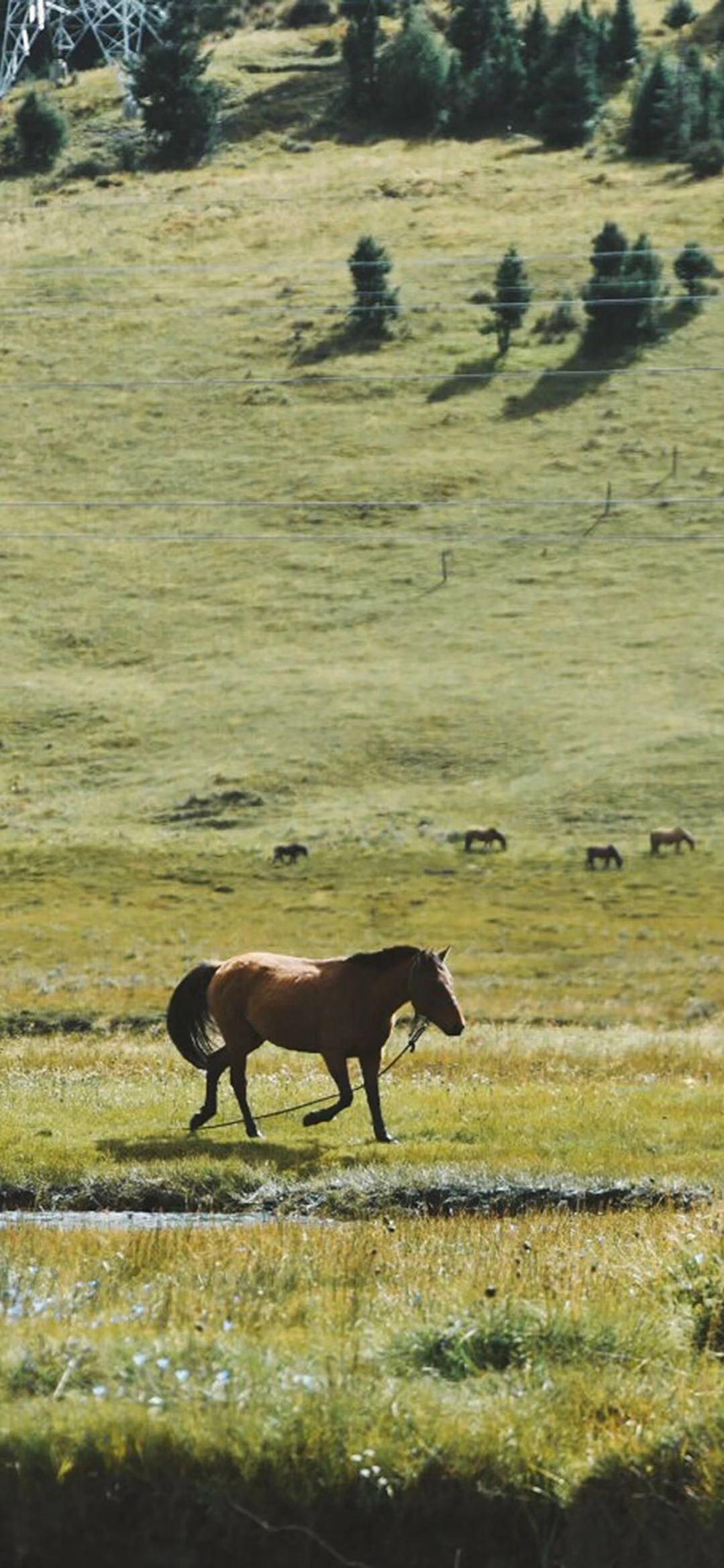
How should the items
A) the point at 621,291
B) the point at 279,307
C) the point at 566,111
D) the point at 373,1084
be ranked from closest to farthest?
the point at 373,1084 → the point at 621,291 → the point at 279,307 → the point at 566,111

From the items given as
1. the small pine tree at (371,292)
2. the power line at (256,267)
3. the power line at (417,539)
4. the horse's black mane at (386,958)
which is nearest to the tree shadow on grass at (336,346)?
the small pine tree at (371,292)

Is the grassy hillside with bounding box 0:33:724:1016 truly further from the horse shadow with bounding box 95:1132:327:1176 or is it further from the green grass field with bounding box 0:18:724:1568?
the horse shadow with bounding box 95:1132:327:1176

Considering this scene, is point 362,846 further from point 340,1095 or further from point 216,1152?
point 216,1152

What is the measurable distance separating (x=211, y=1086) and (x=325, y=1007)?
184 cm

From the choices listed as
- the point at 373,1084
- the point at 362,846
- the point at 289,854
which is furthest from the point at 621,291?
the point at 373,1084

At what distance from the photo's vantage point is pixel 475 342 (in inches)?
5778

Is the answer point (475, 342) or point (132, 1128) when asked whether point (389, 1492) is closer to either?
point (132, 1128)

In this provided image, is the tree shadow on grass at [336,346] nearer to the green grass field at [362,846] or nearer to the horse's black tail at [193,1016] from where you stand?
the green grass field at [362,846]

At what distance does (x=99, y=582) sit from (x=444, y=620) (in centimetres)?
1997

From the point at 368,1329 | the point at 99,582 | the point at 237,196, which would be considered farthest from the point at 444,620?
the point at 368,1329

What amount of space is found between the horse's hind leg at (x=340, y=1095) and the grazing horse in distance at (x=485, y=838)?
61096 millimetres

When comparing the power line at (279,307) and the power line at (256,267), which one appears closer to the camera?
the power line at (279,307)

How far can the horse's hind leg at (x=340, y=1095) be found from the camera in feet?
76.7

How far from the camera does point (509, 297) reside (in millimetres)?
149875
